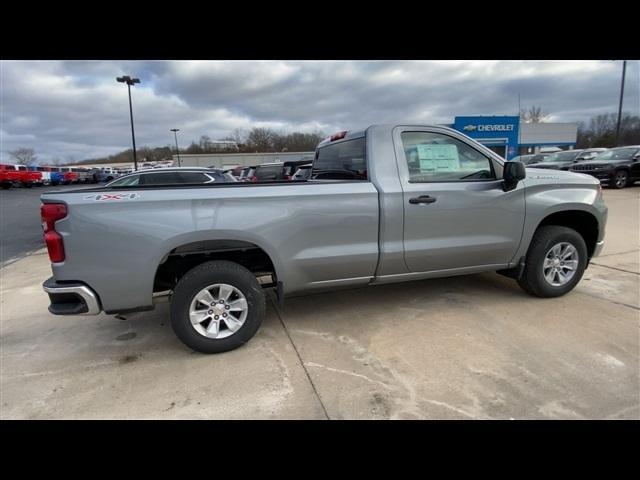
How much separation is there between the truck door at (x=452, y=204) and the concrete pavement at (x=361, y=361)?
66cm

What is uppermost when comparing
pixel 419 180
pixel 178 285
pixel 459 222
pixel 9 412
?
pixel 419 180

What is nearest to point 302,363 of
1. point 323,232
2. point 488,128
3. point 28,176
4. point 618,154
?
point 323,232

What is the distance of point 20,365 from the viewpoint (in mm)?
3350

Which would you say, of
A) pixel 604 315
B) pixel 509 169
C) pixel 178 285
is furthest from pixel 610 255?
pixel 178 285

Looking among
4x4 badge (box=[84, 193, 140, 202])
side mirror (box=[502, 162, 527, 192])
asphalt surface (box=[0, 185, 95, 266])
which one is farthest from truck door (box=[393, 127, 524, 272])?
asphalt surface (box=[0, 185, 95, 266])

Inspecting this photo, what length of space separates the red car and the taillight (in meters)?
41.8

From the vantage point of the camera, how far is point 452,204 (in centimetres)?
376

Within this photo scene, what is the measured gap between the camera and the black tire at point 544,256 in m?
4.21

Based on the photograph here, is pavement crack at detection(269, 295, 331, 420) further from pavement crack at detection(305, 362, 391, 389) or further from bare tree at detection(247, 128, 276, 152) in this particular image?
bare tree at detection(247, 128, 276, 152)

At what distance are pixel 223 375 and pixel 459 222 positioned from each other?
2.62 metres

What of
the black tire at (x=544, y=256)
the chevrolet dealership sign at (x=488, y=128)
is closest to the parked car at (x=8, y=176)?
the chevrolet dealership sign at (x=488, y=128)

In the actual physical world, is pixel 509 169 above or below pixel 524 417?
above

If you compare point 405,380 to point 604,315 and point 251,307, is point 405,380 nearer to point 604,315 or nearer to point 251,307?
point 251,307

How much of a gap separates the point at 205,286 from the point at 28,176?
4473cm
